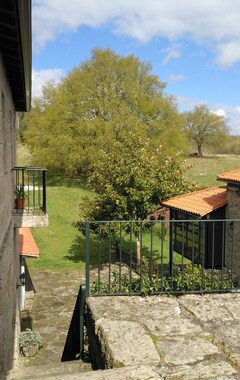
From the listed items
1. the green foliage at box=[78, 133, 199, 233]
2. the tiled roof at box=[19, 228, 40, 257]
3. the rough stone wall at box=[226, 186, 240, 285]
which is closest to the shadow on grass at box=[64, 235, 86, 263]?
the green foliage at box=[78, 133, 199, 233]

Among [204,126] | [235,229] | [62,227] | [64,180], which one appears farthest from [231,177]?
[204,126]

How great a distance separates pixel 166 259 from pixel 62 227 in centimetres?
754

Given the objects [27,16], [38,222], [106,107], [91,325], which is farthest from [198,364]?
[106,107]

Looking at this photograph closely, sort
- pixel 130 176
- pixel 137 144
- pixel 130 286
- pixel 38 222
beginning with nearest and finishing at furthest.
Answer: pixel 130 286 → pixel 38 222 → pixel 130 176 → pixel 137 144

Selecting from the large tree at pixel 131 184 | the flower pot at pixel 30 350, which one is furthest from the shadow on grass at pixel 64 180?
the flower pot at pixel 30 350

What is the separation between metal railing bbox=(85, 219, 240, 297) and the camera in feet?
16.4

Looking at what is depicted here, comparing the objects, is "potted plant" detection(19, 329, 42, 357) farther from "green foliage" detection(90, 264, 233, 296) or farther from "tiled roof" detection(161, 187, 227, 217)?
"tiled roof" detection(161, 187, 227, 217)

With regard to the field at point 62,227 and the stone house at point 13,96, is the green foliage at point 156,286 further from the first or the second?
the field at point 62,227

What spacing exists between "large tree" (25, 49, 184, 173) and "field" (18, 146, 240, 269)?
7.80 ft

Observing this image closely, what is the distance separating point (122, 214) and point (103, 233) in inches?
52.6

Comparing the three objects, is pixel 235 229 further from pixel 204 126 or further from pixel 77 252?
pixel 204 126

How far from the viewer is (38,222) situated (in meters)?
7.94

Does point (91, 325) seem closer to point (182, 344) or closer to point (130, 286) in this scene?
point (130, 286)

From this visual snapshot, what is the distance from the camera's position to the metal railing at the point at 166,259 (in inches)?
197
